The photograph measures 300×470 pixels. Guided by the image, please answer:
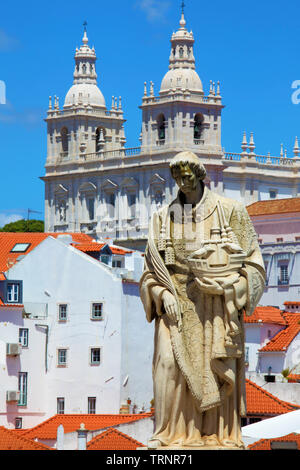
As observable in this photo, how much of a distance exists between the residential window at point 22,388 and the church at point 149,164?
57.2 metres

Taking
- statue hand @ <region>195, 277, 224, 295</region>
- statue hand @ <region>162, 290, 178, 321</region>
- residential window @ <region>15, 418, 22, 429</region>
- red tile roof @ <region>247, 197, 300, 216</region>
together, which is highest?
red tile roof @ <region>247, 197, 300, 216</region>

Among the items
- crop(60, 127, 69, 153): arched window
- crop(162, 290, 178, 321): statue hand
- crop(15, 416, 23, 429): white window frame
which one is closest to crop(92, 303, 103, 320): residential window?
crop(15, 416, 23, 429): white window frame

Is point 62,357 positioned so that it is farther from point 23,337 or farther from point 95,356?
point 23,337

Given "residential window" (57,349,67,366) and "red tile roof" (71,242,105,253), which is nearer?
"residential window" (57,349,67,366)

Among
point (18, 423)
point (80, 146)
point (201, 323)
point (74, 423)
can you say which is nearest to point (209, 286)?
point (201, 323)

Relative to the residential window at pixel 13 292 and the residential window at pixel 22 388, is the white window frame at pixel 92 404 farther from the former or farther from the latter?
the residential window at pixel 13 292

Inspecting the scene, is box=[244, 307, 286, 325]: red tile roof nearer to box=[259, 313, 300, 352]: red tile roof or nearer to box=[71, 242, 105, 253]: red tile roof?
box=[259, 313, 300, 352]: red tile roof

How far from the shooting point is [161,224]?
Answer: 43.6 ft

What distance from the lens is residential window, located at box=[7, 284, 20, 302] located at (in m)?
77.4

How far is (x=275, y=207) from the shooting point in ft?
387

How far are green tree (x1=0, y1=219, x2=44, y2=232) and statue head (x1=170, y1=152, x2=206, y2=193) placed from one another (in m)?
138

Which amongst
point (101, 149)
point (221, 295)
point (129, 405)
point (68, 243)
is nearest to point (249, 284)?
point (221, 295)

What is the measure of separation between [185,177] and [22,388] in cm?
6287

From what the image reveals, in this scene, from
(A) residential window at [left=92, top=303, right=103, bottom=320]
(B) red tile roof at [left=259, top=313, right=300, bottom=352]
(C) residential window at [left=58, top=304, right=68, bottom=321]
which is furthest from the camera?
(C) residential window at [left=58, top=304, right=68, bottom=321]
